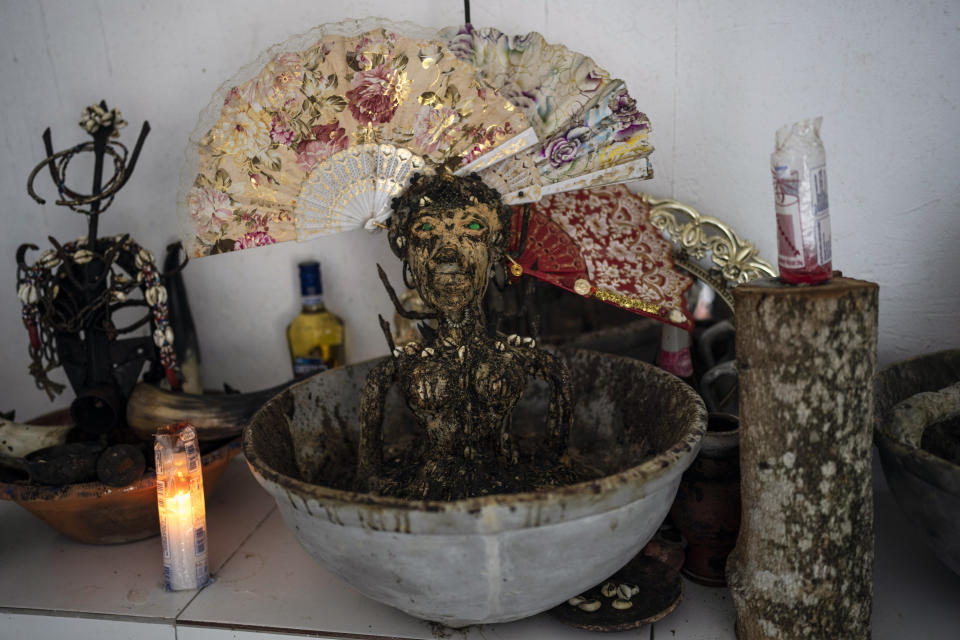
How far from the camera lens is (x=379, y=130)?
3.17ft

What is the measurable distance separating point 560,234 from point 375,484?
0.49 m

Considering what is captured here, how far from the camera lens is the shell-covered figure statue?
0.93 meters

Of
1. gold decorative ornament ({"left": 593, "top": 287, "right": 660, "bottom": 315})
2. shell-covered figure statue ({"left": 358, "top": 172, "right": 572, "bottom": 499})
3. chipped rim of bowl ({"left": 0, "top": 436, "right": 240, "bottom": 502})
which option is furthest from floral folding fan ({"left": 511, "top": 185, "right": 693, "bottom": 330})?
chipped rim of bowl ({"left": 0, "top": 436, "right": 240, "bottom": 502})

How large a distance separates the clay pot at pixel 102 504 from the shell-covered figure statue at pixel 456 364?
337mm

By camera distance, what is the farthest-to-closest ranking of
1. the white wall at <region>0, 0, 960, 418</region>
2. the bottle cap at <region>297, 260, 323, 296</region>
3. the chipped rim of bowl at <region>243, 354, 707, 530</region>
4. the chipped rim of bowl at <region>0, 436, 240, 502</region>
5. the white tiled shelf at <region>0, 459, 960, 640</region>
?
the bottle cap at <region>297, 260, 323, 296</region> → the white wall at <region>0, 0, 960, 418</region> → the chipped rim of bowl at <region>0, 436, 240, 502</region> → the white tiled shelf at <region>0, 459, 960, 640</region> → the chipped rim of bowl at <region>243, 354, 707, 530</region>

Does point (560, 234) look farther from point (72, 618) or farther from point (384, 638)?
point (72, 618)

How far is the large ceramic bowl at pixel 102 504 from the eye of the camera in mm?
1036

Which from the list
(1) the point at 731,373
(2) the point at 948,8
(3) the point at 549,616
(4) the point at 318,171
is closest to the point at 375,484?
(3) the point at 549,616

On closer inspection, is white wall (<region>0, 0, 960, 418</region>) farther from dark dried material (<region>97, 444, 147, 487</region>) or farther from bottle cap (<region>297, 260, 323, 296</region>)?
dark dried material (<region>97, 444, 147, 487</region>)

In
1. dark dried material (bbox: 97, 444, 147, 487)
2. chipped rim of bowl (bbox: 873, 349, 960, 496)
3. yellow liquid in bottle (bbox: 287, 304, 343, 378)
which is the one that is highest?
yellow liquid in bottle (bbox: 287, 304, 343, 378)

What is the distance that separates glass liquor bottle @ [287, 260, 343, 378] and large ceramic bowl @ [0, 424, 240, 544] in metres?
0.27

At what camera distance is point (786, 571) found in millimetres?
795

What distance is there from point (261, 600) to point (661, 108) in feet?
3.51

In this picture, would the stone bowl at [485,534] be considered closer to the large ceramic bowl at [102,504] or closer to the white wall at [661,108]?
the large ceramic bowl at [102,504]
